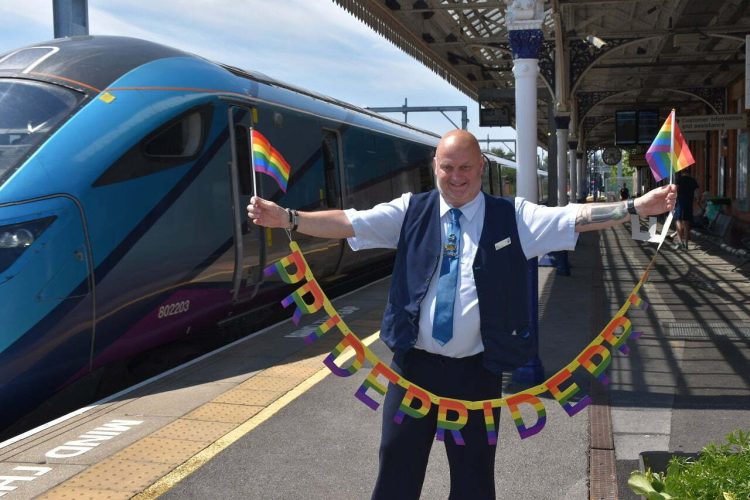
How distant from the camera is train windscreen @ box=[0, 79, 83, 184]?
579 cm

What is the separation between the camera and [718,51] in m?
18.7

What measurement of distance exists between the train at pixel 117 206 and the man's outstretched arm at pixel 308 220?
1.26 m

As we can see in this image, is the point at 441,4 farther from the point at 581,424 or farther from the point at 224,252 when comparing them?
the point at 581,424

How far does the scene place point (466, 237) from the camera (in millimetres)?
3074

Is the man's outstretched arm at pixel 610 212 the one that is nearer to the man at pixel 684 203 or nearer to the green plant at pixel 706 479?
the green plant at pixel 706 479

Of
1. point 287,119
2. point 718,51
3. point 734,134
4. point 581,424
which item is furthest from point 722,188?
point 581,424

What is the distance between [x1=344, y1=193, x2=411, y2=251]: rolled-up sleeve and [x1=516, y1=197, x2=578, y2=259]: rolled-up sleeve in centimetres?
49

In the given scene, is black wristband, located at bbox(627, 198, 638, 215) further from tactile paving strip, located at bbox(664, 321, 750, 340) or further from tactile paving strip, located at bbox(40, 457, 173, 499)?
tactile paving strip, located at bbox(664, 321, 750, 340)

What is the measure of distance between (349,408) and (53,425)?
2063 millimetres

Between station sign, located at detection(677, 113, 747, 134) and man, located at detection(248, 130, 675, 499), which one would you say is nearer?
man, located at detection(248, 130, 675, 499)

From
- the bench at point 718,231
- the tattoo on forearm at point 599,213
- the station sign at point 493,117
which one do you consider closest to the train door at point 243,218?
the tattoo on forearm at point 599,213

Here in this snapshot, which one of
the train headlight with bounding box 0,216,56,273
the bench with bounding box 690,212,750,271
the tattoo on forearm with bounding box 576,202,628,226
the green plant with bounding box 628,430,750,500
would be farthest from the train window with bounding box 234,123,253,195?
the bench with bounding box 690,212,750,271

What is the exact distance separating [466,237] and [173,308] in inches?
177

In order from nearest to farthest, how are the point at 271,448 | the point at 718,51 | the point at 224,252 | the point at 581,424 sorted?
1. the point at 271,448
2. the point at 581,424
3. the point at 224,252
4. the point at 718,51
